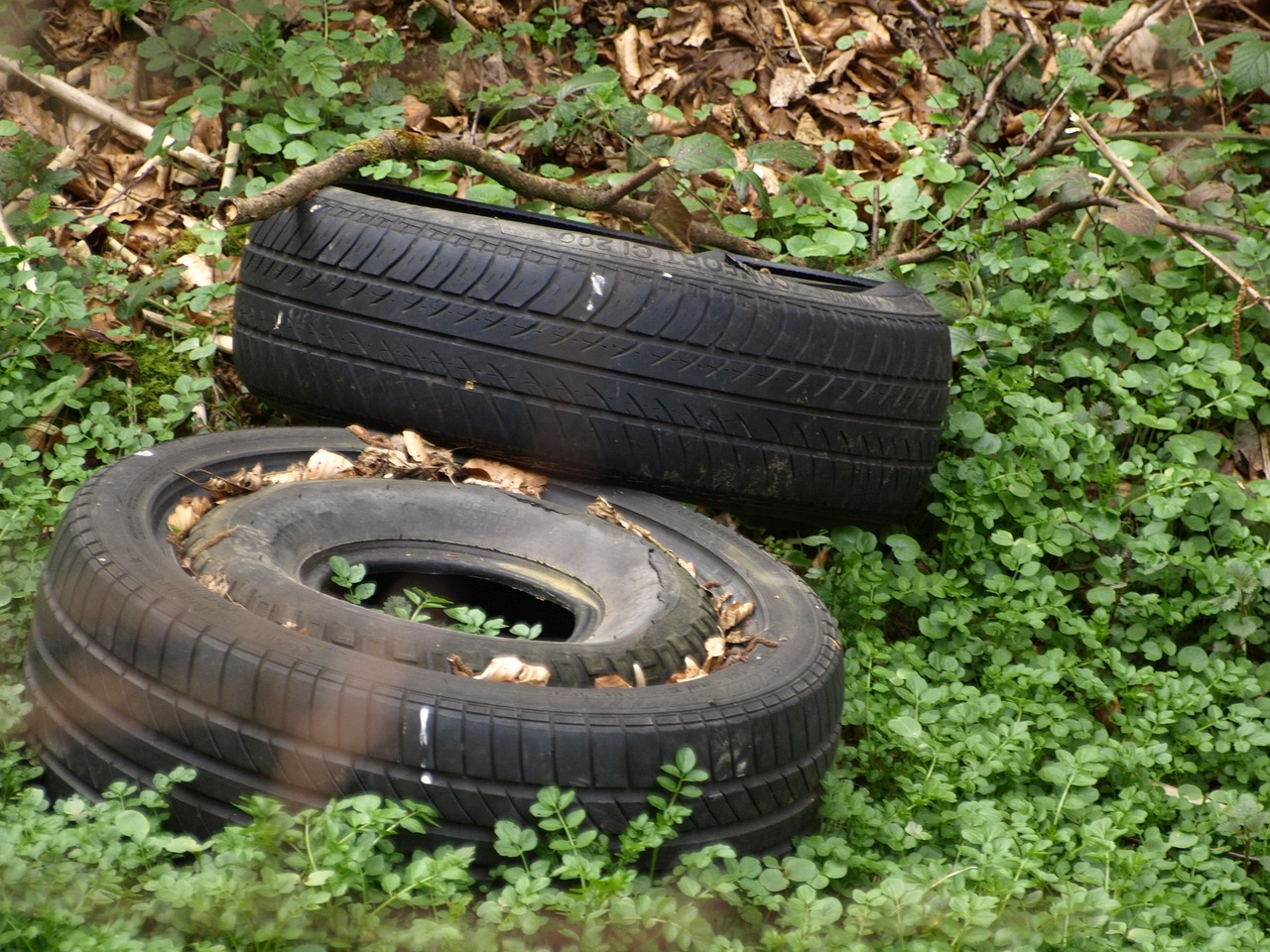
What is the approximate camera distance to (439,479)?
3.39m

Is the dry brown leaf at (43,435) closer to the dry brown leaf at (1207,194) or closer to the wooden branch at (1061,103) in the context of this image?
the wooden branch at (1061,103)

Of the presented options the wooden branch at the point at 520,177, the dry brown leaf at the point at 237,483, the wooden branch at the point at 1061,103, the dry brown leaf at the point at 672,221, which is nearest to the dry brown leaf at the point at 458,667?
the dry brown leaf at the point at 237,483

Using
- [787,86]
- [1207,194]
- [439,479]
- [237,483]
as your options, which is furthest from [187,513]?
[1207,194]

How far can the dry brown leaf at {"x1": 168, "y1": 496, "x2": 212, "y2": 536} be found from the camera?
2898 mm

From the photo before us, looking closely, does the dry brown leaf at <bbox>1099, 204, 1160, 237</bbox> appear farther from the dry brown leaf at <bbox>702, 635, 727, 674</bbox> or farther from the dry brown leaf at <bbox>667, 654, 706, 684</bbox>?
the dry brown leaf at <bbox>667, 654, 706, 684</bbox>

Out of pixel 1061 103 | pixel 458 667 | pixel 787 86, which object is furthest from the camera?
pixel 787 86

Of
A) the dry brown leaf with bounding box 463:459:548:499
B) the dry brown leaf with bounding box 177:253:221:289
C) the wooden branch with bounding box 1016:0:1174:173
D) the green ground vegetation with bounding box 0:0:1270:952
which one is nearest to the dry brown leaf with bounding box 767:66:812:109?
the green ground vegetation with bounding box 0:0:1270:952

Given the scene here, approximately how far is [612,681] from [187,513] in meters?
1.11

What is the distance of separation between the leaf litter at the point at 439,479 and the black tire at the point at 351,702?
5cm

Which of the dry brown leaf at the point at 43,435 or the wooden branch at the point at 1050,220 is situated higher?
the wooden branch at the point at 1050,220

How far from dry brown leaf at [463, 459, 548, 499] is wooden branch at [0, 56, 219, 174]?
2393mm

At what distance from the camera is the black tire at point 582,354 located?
10.9ft

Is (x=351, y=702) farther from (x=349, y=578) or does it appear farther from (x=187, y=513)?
(x=187, y=513)

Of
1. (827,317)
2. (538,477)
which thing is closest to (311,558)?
(538,477)
